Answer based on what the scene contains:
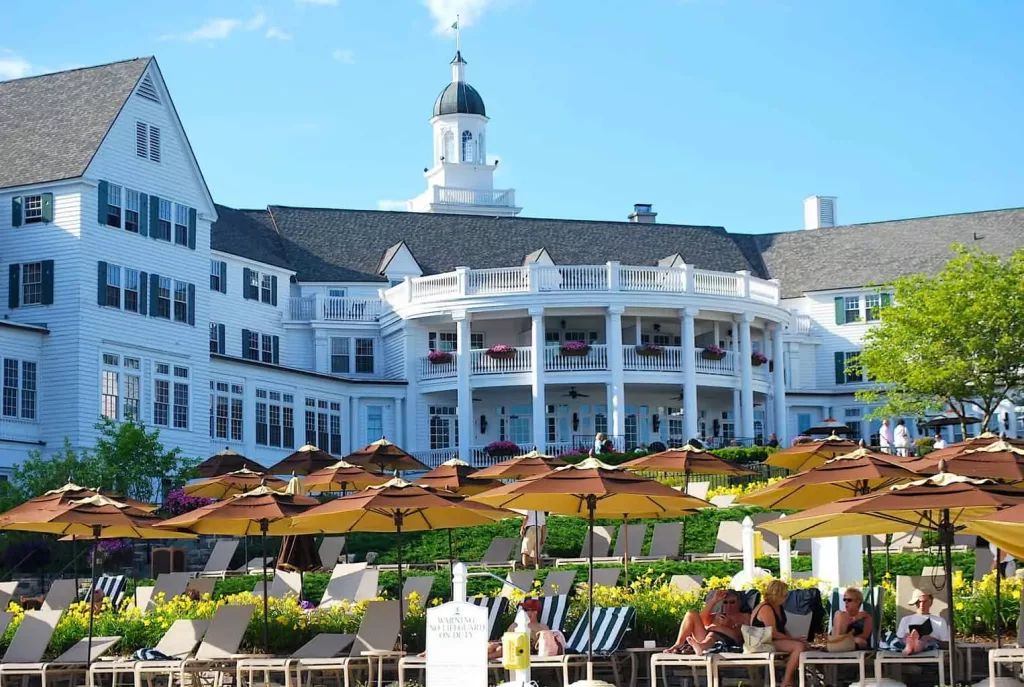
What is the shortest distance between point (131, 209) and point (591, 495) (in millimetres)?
27165

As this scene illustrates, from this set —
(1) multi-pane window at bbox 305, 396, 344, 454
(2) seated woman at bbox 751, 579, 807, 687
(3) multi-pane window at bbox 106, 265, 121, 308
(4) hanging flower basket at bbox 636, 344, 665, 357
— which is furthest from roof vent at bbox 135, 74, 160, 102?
(2) seated woman at bbox 751, 579, 807, 687

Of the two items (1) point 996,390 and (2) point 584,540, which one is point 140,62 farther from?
(1) point 996,390

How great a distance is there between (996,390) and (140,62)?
27.7 meters

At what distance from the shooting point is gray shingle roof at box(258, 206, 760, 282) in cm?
5919

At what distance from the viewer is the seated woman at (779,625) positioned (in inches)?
667

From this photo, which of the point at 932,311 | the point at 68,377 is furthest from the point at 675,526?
the point at 932,311

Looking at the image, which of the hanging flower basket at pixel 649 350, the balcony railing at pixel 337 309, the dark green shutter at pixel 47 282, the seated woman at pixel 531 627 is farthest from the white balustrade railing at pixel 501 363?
the seated woman at pixel 531 627

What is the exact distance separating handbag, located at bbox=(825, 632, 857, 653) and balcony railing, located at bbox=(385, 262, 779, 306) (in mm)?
33617

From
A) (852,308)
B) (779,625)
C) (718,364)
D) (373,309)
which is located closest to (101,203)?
(373,309)

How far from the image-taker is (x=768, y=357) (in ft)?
180

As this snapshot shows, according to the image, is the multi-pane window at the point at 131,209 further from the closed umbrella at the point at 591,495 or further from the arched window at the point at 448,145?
the arched window at the point at 448,145

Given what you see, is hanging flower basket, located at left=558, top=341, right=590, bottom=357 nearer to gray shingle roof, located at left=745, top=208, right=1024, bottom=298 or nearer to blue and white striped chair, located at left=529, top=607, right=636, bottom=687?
gray shingle roof, located at left=745, top=208, right=1024, bottom=298

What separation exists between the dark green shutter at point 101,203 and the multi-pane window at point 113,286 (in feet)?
4.12

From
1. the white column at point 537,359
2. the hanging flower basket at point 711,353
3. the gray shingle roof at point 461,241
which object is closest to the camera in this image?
the white column at point 537,359
